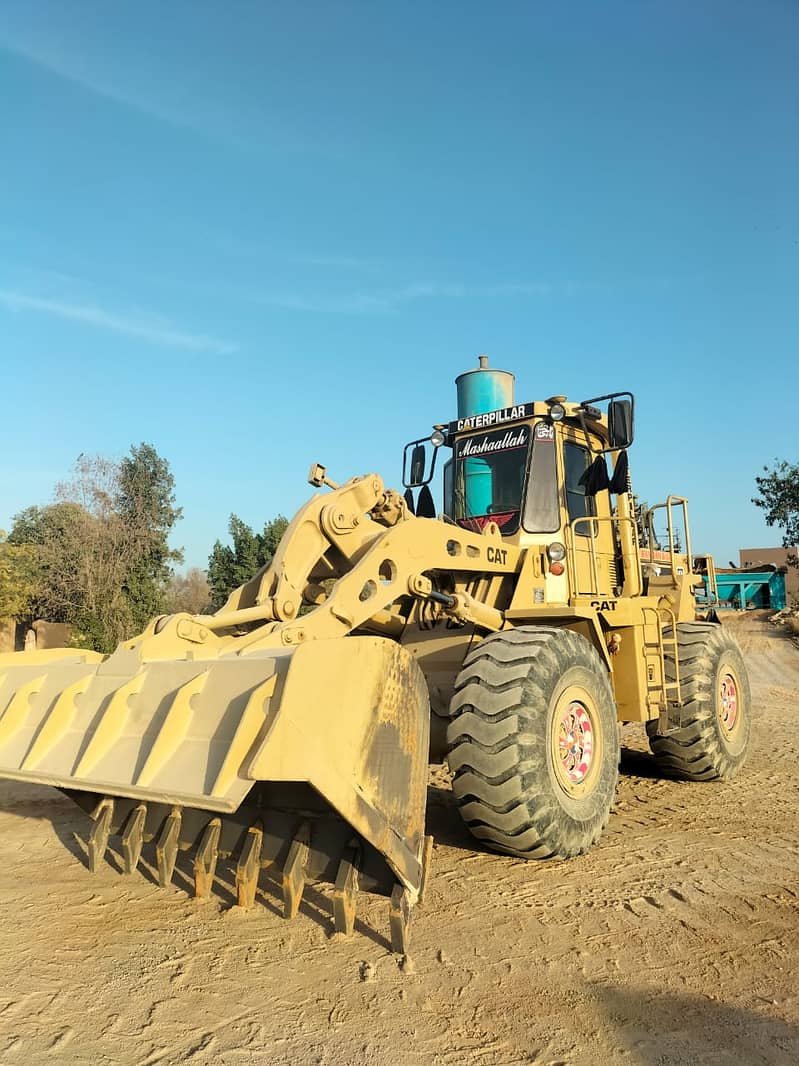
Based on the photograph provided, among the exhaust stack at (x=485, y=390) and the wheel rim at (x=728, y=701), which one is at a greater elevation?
the exhaust stack at (x=485, y=390)

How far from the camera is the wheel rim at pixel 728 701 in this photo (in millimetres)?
7703

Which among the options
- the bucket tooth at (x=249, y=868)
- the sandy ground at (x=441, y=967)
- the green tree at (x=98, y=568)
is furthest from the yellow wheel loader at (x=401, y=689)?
the green tree at (x=98, y=568)

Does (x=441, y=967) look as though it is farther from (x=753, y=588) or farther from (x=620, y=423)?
(x=753, y=588)

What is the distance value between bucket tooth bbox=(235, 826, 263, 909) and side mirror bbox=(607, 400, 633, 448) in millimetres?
3765

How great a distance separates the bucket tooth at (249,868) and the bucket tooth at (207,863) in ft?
0.56

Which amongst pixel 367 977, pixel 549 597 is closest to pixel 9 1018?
pixel 367 977

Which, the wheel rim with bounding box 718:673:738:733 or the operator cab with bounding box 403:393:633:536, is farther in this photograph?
the wheel rim with bounding box 718:673:738:733

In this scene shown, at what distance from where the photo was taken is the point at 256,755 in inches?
124

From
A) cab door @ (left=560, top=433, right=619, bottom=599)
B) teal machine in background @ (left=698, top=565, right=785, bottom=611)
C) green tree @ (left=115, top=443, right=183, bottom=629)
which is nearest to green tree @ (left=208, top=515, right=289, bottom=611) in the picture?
green tree @ (left=115, top=443, right=183, bottom=629)

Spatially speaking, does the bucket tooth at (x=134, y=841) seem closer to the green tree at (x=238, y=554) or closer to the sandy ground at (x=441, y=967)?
the sandy ground at (x=441, y=967)

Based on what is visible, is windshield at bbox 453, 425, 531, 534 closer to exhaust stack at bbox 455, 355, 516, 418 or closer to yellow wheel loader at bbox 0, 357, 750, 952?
yellow wheel loader at bbox 0, 357, 750, 952

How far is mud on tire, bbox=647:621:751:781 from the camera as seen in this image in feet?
23.8

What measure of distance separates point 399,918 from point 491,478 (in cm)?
397

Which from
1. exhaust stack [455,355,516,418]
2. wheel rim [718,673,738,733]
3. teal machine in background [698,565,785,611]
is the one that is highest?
exhaust stack [455,355,516,418]
